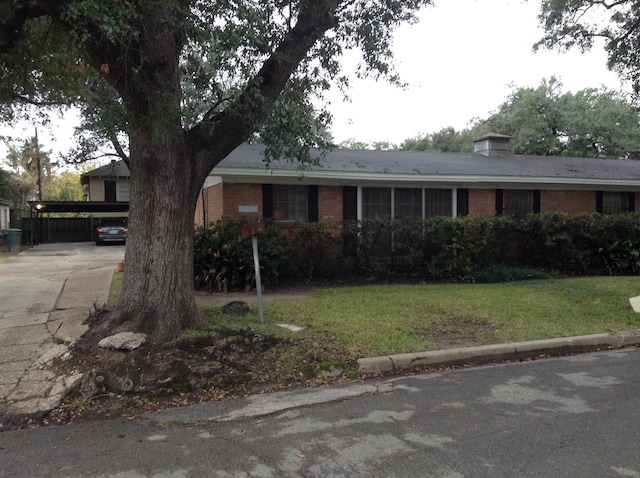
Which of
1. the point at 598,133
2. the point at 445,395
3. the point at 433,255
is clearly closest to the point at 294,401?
the point at 445,395

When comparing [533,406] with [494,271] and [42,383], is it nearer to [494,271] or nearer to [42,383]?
[42,383]

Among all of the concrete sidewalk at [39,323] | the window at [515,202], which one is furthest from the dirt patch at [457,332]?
the window at [515,202]

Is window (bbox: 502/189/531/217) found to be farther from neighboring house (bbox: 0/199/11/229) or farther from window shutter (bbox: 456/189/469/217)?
neighboring house (bbox: 0/199/11/229)

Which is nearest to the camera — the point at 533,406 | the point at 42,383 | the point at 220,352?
the point at 533,406

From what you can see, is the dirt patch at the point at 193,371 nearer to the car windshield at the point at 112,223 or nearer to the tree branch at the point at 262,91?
the tree branch at the point at 262,91

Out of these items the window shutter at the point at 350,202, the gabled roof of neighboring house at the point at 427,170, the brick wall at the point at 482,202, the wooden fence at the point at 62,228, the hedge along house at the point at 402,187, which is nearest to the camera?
the gabled roof of neighboring house at the point at 427,170

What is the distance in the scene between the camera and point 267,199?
1226 cm

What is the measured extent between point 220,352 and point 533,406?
3.37 meters

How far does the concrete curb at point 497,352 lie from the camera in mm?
5844

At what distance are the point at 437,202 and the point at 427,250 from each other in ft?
7.65

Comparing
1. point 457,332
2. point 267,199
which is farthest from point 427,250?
point 457,332

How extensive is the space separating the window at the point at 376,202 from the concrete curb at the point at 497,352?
709 centimetres

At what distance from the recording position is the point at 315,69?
8141mm

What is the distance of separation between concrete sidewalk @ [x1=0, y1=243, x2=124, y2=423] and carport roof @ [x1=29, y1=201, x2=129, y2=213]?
40.3ft
